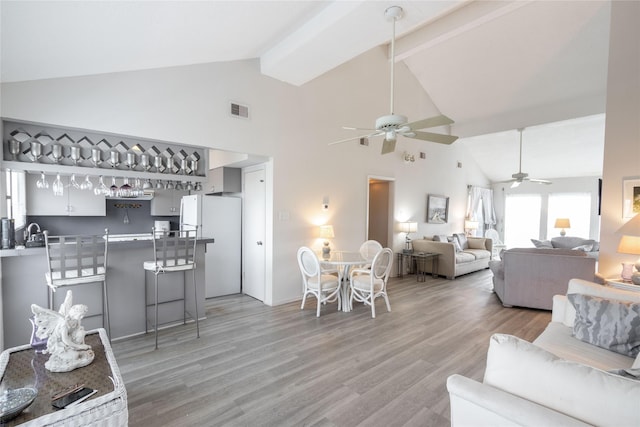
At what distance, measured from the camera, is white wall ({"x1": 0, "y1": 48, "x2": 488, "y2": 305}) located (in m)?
3.05

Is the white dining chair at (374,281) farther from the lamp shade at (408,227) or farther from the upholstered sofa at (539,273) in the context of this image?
the lamp shade at (408,227)

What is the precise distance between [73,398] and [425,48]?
260 inches

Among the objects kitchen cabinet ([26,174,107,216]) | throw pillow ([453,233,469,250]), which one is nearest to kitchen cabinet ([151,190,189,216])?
kitchen cabinet ([26,174,107,216])

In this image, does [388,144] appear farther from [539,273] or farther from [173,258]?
[539,273]

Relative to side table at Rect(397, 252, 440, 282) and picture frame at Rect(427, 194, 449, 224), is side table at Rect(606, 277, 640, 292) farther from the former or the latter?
picture frame at Rect(427, 194, 449, 224)

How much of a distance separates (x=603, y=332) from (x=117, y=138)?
494 centimetres

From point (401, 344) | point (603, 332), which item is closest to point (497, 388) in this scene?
point (603, 332)

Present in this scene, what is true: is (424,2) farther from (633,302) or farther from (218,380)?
(218,380)

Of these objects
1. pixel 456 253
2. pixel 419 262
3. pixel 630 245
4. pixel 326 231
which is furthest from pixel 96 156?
pixel 456 253

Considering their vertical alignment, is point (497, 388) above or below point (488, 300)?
above

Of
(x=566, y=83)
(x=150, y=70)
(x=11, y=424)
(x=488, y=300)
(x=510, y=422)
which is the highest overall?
(x=566, y=83)

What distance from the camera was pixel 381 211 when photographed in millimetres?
6738

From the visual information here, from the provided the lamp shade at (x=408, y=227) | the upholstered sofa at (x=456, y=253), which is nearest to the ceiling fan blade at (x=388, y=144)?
the lamp shade at (x=408, y=227)

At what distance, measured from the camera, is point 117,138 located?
3.39m
